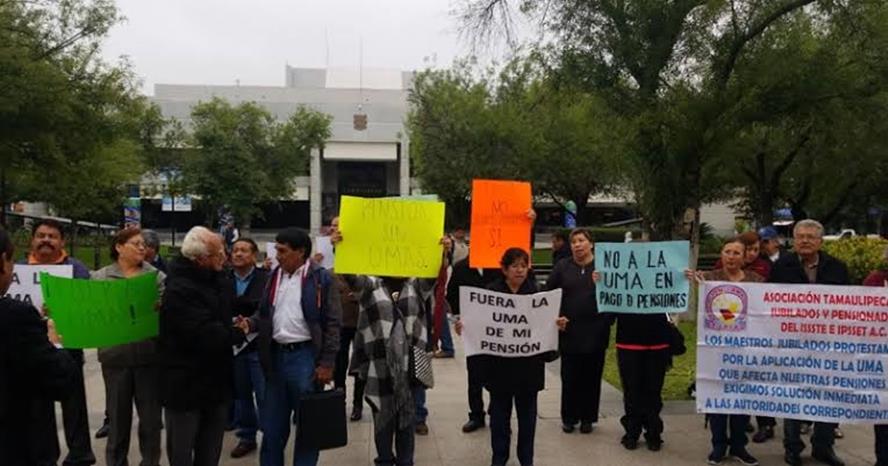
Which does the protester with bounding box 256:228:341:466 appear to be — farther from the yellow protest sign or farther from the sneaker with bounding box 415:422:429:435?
the sneaker with bounding box 415:422:429:435

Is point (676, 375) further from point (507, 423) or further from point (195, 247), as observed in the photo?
point (195, 247)

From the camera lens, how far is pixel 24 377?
3152 mm

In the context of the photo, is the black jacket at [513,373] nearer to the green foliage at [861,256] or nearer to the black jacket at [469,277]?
the black jacket at [469,277]

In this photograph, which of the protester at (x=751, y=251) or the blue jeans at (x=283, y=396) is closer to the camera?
the blue jeans at (x=283, y=396)

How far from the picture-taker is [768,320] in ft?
19.1

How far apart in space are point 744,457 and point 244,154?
31.0 meters

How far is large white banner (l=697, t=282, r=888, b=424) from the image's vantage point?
5598 mm

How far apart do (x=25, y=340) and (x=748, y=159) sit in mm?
27270

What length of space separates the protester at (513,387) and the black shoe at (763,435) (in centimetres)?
218

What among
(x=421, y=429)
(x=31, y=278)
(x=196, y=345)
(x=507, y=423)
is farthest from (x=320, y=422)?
(x=31, y=278)

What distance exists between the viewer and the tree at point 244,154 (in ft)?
110

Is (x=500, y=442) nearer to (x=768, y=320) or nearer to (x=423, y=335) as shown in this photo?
(x=423, y=335)

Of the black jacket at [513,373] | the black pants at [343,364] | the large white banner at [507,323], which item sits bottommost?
the black pants at [343,364]

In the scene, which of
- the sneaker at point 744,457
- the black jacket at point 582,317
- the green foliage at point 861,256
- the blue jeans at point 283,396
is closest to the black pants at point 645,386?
the black jacket at point 582,317
